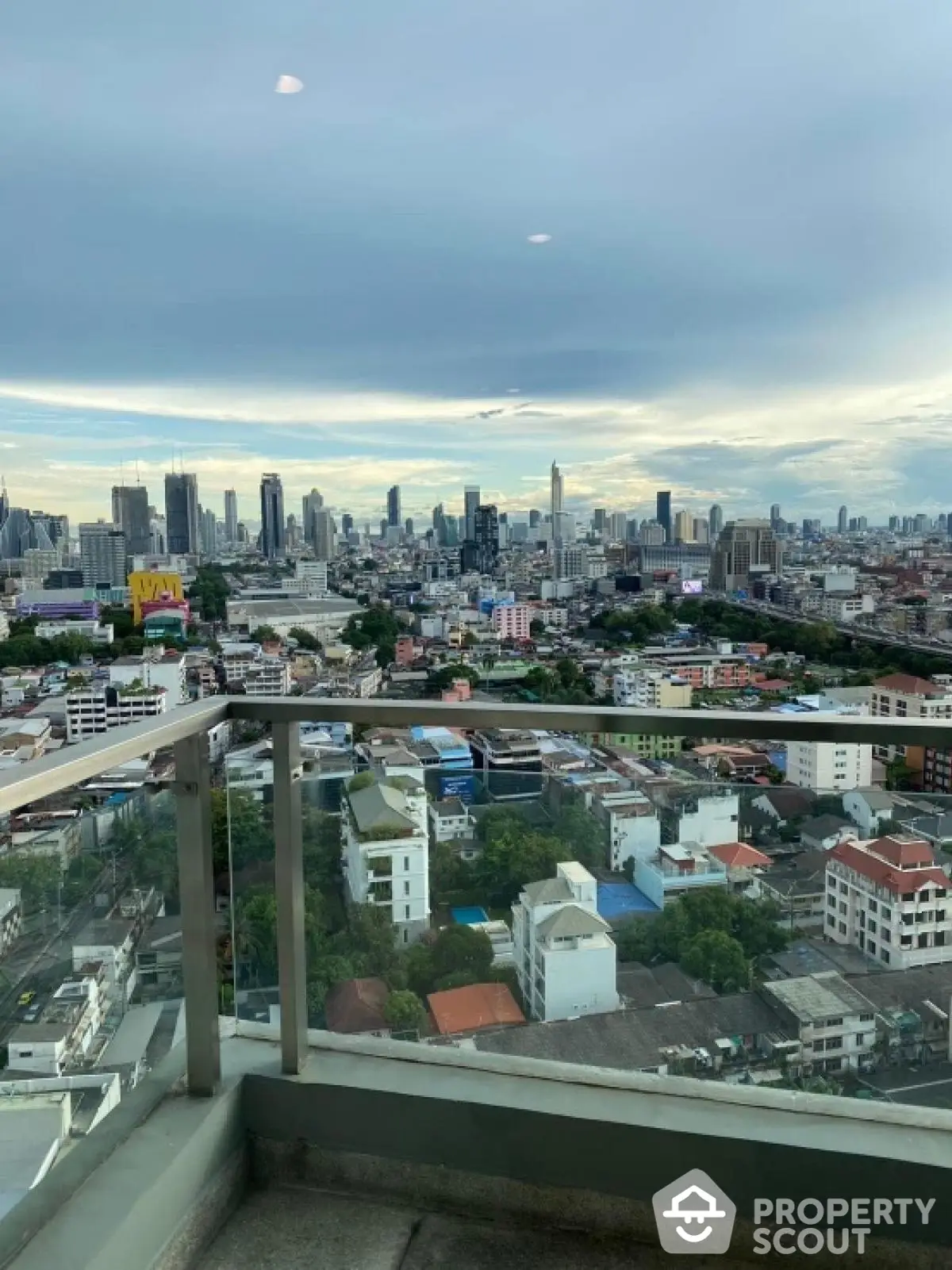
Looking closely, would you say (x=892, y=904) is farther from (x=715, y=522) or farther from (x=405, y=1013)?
(x=715, y=522)

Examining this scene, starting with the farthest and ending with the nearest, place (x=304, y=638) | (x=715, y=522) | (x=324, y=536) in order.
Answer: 1. (x=324, y=536)
2. (x=715, y=522)
3. (x=304, y=638)

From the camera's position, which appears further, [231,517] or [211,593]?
[231,517]

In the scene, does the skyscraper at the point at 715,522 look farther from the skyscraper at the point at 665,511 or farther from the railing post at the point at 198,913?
the railing post at the point at 198,913

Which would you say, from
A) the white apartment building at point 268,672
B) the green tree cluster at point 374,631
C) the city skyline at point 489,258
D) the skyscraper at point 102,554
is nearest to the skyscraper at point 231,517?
the city skyline at point 489,258

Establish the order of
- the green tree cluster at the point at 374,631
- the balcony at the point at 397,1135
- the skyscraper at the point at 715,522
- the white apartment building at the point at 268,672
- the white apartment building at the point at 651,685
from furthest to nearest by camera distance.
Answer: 1. the skyscraper at the point at 715,522
2. the green tree cluster at the point at 374,631
3. the white apartment building at the point at 268,672
4. the white apartment building at the point at 651,685
5. the balcony at the point at 397,1135

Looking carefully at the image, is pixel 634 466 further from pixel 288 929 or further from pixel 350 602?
pixel 288 929

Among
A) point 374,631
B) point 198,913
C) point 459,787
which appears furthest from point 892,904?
point 374,631

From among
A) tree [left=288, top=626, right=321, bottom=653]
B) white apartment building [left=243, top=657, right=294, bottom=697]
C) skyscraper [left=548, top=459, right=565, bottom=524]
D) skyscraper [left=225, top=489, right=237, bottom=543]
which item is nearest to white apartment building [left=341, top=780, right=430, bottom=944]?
white apartment building [left=243, top=657, right=294, bottom=697]

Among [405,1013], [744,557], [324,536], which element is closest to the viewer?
[405,1013]
